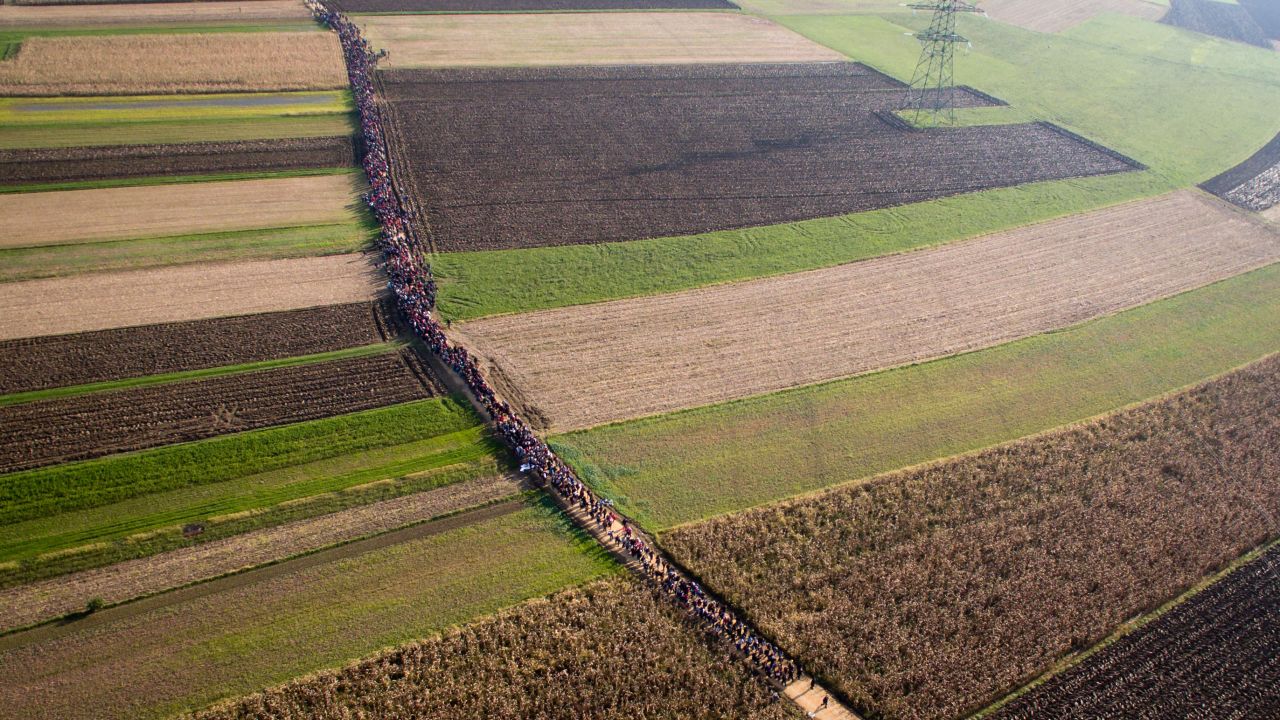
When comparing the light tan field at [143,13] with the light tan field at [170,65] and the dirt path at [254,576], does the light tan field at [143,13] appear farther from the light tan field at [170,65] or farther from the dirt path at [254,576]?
the dirt path at [254,576]

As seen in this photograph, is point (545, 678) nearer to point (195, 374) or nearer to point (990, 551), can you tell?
point (990, 551)

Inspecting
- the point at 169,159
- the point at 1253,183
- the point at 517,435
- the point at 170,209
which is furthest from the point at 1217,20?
the point at 170,209

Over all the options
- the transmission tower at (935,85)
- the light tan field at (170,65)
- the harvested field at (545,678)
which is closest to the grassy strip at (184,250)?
the light tan field at (170,65)

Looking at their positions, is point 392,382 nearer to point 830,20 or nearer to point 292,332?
point 292,332

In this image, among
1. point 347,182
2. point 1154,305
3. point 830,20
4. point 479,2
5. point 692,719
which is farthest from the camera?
point 830,20

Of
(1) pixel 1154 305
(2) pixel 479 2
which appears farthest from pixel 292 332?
(2) pixel 479 2

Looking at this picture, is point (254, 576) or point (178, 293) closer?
point (254, 576)
